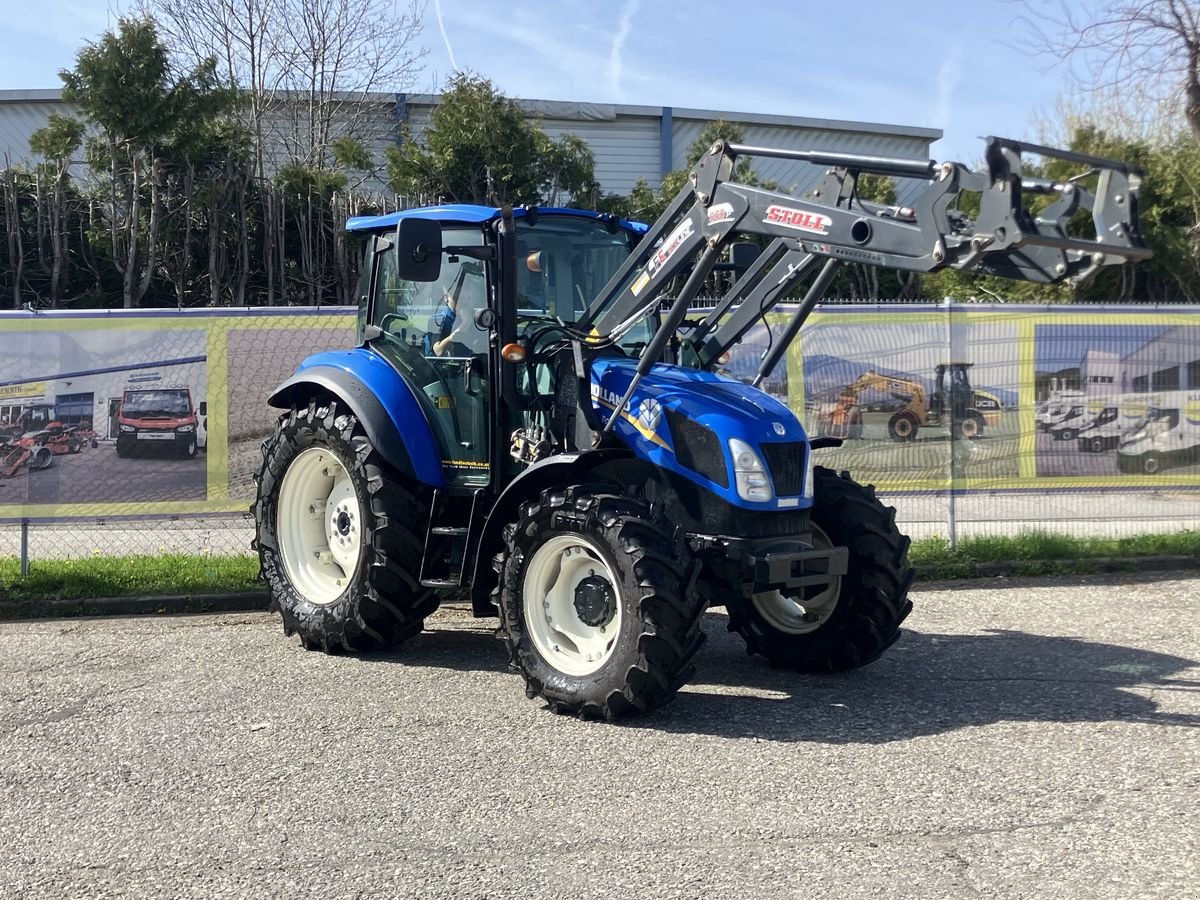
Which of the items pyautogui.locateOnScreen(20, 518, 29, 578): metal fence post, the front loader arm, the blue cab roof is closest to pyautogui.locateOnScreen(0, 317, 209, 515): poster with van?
pyautogui.locateOnScreen(20, 518, 29, 578): metal fence post

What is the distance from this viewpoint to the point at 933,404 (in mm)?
10336

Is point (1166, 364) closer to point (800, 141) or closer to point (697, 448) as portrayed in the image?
point (697, 448)

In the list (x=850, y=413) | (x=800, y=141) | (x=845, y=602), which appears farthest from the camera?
(x=800, y=141)

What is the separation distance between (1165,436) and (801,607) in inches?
216

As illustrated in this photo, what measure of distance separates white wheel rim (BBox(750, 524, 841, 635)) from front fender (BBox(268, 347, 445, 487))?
1993 millimetres

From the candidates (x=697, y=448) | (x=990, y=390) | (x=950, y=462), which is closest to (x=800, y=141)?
(x=990, y=390)

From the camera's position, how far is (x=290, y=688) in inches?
254

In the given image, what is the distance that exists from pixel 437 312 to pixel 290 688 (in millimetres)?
2312

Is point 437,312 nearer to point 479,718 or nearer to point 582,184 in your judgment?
point 479,718

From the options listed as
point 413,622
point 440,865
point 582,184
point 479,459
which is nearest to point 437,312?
point 479,459

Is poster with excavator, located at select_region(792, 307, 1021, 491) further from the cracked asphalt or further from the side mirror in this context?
the side mirror

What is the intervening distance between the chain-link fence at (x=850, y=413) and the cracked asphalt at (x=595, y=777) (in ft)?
7.64

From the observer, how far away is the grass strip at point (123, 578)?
8.91 m

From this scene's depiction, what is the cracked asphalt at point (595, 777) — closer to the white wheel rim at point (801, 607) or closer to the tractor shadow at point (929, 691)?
the tractor shadow at point (929, 691)
